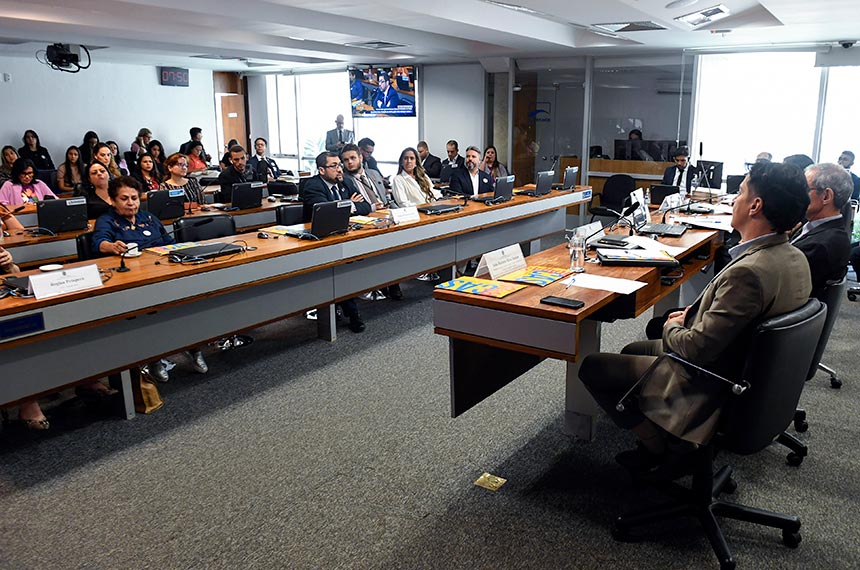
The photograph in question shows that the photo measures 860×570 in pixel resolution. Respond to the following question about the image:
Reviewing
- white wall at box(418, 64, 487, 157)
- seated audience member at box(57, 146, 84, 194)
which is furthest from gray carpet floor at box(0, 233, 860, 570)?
white wall at box(418, 64, 487, 157)

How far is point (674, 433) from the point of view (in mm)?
2191

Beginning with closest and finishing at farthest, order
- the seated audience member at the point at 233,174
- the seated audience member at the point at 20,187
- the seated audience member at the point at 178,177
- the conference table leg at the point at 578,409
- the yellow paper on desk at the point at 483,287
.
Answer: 1. the yellow paper on desk at the point at 483,287
2. the conference table leg at the point at 578,409
3. the seated audience member at the point at 178,177
4. the seated audience member at the point at 20,187
5. the seated audience member at the point at 233,174

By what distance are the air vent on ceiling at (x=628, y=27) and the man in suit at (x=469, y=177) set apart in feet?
5.50

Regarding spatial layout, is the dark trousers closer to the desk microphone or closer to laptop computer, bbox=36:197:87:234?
the desk microphone

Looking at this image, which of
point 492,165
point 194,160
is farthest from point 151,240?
point 492,165

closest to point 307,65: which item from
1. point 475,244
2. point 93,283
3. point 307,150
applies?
point 307,150

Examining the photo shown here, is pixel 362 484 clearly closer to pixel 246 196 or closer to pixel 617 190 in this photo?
pixel 246 196

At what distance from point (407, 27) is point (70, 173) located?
529 cm

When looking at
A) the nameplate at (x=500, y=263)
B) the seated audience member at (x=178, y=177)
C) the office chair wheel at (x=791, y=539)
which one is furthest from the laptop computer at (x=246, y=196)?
the office chair wheel at (x=791, y=539)

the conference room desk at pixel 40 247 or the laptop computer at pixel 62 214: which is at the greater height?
the laptop computer at pixel 62 214

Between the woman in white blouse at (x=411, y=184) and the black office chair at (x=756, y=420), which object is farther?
the woman in white blouse at (x=411, y=184)

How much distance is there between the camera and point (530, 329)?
2516 millimetres

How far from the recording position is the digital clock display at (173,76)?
40.1 ft

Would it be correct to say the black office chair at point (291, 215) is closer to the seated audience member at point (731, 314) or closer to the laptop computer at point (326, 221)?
the laptop computer at point (326, 221)
